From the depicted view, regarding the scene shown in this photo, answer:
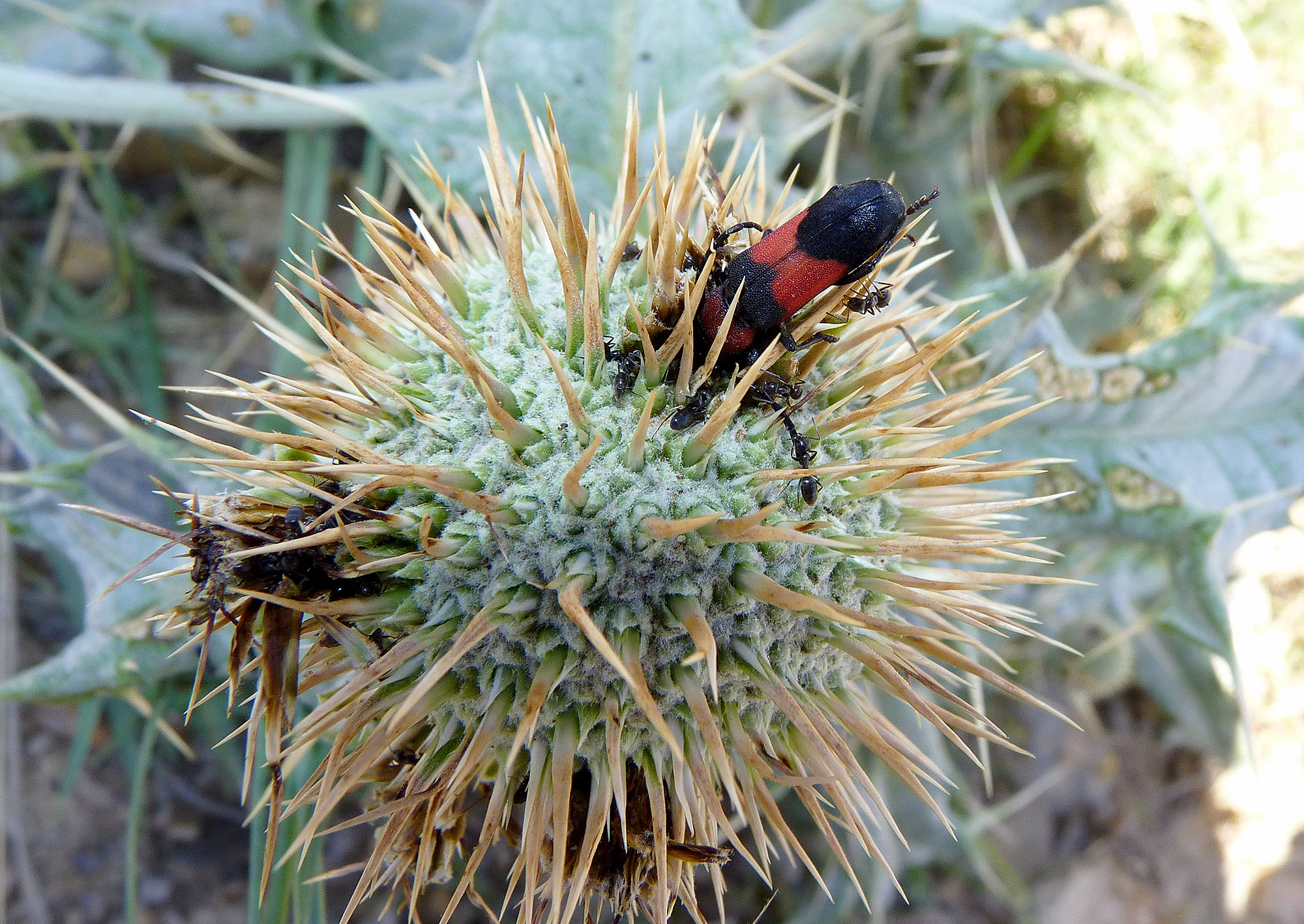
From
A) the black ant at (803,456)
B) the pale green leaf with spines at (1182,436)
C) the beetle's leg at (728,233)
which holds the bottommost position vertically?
the pale green leaf with spines at (1182,436)

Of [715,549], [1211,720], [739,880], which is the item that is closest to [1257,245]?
[1211,720]

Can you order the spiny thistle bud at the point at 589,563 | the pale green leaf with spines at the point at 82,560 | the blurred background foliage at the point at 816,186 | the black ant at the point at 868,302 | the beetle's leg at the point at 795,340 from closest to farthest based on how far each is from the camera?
the spiny thistle bud at the point at 589,563 → the beetle's leg at the point at 795,340 → the black ant at the point at 868,302 → the pale green leaf with spines at the point at 82,560 → the blurred background foliage at the point at 816,186

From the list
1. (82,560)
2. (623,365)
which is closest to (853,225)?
(623,365)

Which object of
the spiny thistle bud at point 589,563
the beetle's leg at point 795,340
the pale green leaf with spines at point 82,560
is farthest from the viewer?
the pale green leaf with spines at point 82,560

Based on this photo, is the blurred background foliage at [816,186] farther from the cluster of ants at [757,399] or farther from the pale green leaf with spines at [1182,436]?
the cluster of ants at [757,399]

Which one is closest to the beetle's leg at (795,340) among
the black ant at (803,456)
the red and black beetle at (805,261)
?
the red and black beetle at (805,261)

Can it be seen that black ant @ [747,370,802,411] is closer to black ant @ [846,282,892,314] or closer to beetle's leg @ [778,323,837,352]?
beetle's leg @ [778,323,837,352]
